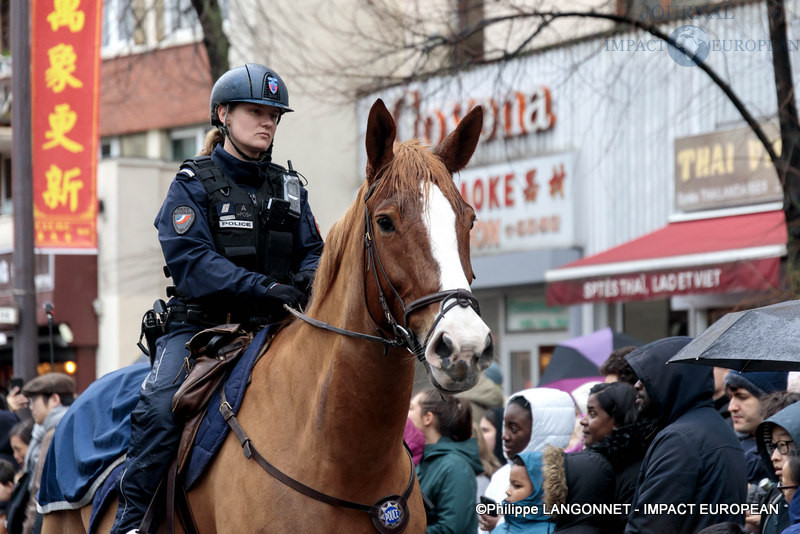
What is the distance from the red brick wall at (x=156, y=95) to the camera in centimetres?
2295

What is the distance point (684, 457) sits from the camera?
18.4 feet

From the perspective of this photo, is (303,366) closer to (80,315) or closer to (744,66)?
(744,66)

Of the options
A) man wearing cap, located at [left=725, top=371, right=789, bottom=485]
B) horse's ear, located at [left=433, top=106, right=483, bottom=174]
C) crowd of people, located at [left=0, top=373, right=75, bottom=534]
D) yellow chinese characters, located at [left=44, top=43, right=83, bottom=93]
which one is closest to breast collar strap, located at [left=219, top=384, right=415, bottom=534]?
horse's ear, located at [left=433, top=106, right=483, bottom=174]

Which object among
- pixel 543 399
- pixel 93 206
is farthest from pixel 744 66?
pixel 543 399

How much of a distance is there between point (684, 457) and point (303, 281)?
6.67 ft

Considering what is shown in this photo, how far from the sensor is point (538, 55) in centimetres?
1773

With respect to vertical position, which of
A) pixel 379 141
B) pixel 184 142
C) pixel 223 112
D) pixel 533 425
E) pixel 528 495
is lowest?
pixel 528 495

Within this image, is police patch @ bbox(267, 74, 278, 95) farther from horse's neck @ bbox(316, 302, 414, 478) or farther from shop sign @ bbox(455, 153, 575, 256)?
shop sign @ bbox(455, 153, 575, 256)

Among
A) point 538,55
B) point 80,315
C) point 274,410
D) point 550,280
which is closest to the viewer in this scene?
point 274,410

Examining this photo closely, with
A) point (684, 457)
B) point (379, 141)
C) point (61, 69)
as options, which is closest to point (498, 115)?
point (61, 69)

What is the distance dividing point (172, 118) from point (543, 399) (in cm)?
1780

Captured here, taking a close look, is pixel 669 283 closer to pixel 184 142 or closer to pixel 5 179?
pixel 184 142

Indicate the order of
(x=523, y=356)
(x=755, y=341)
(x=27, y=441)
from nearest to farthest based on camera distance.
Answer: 1. (x=755, y=341)
2. (x=27, y=441)
3. (x=523, y=356)

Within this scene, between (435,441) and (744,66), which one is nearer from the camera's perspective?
(435,441)
